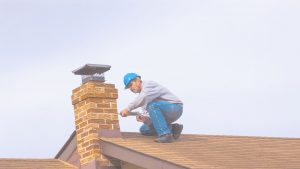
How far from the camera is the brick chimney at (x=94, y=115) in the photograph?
15.2 m

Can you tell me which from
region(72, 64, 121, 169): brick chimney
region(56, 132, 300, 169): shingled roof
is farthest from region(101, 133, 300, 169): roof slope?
region(72, 64, 121, 169): brick chimney

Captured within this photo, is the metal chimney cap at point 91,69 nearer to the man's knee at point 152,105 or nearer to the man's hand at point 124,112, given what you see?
the man's hand at point 124,112

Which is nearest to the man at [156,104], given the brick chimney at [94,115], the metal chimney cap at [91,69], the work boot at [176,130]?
the work boot at [176,130]

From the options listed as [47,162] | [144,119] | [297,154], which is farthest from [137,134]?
[297,154]

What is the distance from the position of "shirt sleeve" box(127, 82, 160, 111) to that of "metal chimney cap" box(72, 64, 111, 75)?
3.47 feet

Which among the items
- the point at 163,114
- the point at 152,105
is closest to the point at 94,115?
the point at 152,105

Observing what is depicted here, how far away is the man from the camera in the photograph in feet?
50.5

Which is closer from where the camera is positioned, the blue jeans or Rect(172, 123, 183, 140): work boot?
the blue jeans

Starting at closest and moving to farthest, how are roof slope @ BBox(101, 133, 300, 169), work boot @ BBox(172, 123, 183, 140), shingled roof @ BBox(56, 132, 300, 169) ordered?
1. shingled roof @ BBox(56, 132, 300, 169)
2. roof slope @ BBox(101, 133, 300, 169)
3. work boot @ BBox(172, 123, 183, 140)

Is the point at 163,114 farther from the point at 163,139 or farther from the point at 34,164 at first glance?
the point at 34,164

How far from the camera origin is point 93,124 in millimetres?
15438

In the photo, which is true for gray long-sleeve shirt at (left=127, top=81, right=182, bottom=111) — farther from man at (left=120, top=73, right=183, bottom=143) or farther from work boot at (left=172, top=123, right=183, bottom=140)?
work boot at (left=172, top=123, right=183, bottom=140)

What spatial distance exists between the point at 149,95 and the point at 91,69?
4.30 ft

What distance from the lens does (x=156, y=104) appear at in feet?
50.6
